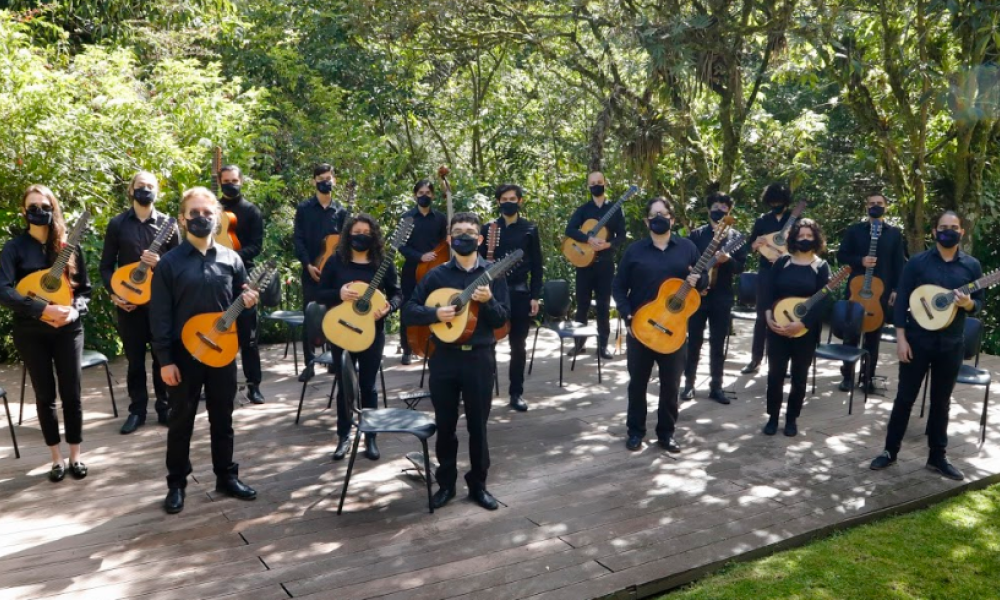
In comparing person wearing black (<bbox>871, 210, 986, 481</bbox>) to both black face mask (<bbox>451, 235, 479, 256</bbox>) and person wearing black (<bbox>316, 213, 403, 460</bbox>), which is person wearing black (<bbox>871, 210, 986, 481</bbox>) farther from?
person wearing black (<bbox>316, 213, 403, 460</bbox>)

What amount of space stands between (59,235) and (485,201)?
648cm

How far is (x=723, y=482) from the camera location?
19.2 ft

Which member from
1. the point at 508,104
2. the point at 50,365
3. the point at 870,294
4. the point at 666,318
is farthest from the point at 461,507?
the point at 508,104

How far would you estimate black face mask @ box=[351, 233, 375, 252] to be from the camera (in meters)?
6.06

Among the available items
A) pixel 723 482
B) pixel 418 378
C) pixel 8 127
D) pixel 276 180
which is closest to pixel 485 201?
pixel 276 180

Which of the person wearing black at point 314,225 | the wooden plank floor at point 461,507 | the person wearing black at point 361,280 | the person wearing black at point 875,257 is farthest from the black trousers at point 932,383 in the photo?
the person wearing black at point 314,225

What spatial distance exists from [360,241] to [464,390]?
61.1 inches

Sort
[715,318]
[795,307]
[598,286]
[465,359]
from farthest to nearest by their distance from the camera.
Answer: [598,286]
[715,318]
[795,307]
[465,359]

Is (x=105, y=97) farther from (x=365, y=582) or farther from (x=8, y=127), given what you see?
(x=365, y=582)

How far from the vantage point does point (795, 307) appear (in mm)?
6848

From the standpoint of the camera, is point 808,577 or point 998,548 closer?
point 808,577

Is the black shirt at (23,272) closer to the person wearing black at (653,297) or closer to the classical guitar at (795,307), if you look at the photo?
the person wearing black at (653,297)

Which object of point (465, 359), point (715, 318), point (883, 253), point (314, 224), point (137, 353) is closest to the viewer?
point (465, 359)

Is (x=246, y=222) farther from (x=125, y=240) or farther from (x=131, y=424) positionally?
(x=131, y=424)
